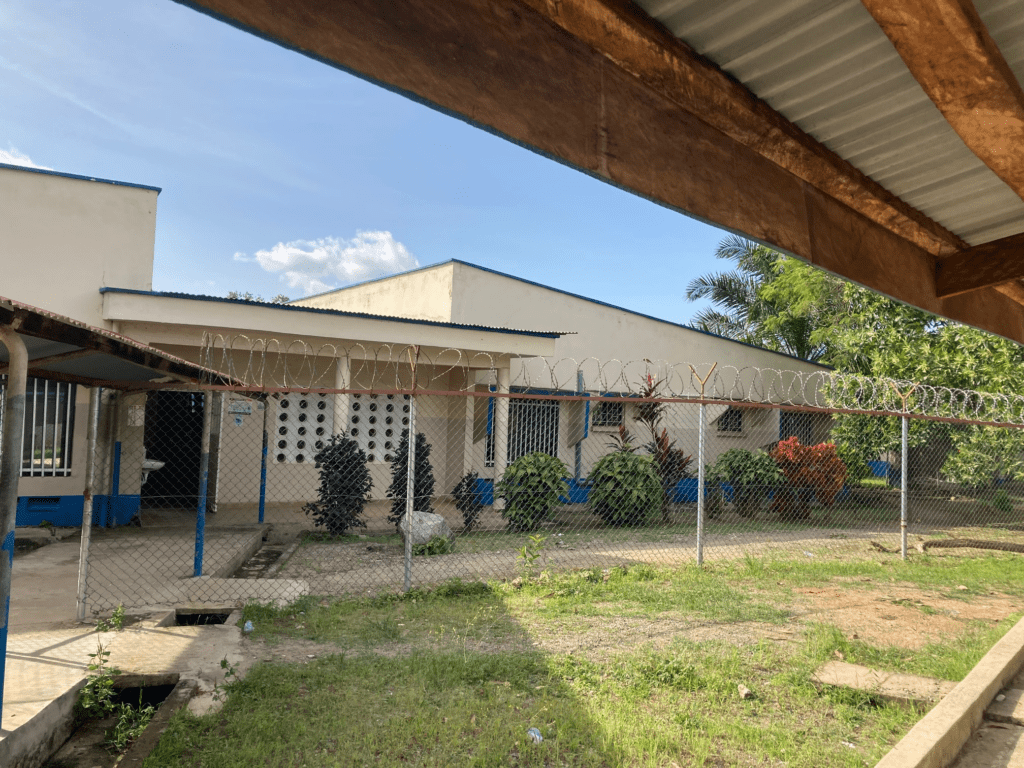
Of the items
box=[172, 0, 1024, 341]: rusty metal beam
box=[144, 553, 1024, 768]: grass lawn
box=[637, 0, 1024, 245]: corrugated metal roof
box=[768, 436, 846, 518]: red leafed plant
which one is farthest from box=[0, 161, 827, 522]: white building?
box=[637, 0, 1024, 245]: corrugated metal roof

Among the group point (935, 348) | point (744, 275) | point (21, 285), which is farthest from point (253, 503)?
point (744, 275)

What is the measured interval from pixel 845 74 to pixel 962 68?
66 centimetres

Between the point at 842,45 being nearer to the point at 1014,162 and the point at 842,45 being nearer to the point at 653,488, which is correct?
the point at 1014,162

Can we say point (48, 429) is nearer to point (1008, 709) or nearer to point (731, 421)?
point (1008, 709)

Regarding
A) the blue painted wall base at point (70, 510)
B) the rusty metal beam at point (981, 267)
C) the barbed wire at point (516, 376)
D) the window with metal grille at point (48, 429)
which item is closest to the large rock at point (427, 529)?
the barbed wire at point (516, 376)

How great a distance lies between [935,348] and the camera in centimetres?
1316

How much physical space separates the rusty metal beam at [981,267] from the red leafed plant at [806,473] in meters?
9.67

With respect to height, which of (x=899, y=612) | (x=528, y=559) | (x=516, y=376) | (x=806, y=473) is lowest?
(x=899, y=612)

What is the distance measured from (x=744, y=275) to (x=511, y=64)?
24.7 meters

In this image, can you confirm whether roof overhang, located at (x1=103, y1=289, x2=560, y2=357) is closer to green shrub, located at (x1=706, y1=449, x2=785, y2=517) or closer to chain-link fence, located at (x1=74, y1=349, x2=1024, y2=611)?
chain-link fence, located at (x1=74, y1=349, x2=1024, y2=611)

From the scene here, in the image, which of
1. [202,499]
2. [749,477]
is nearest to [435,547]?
[202,499]

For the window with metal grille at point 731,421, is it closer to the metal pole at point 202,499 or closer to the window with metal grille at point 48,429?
the metal pole at point 202,499

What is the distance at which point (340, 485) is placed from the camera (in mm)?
9875

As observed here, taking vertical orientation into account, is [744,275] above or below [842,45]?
above
